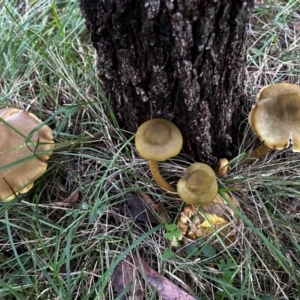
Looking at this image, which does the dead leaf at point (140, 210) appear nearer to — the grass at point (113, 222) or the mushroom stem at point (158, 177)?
the grass at point (113, 222)

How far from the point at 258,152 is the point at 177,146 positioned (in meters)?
0.52

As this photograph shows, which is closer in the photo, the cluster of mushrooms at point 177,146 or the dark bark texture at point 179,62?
the dark bark texture at point 179,62

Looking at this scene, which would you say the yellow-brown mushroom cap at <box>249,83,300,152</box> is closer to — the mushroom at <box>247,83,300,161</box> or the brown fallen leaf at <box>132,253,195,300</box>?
the mushroom at <box>247,83,300,161</box>

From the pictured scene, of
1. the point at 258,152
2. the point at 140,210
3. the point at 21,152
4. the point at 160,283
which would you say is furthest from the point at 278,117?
the point at 21,152

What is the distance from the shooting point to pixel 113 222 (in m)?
2.07

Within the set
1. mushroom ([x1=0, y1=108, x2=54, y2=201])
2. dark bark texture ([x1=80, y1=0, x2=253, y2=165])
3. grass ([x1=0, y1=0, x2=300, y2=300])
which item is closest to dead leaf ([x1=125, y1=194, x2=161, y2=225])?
grass ([x1=0, y1=0, x2=300, y2=300])

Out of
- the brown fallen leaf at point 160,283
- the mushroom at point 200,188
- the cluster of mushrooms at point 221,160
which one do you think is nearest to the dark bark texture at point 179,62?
the cluster of mushrooms at point 221,160

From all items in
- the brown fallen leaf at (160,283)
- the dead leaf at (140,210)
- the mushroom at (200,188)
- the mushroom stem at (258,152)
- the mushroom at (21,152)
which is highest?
the mushroom at (21,152)

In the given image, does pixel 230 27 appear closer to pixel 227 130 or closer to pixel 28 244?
pixel 227 130

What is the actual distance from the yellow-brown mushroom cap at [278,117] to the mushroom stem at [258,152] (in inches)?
4.0

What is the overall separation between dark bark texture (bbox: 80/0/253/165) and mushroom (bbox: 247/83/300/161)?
0.14m

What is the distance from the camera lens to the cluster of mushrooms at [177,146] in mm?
1679

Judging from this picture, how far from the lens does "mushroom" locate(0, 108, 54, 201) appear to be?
1992mm

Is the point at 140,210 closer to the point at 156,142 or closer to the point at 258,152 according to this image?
the point at 156,142
